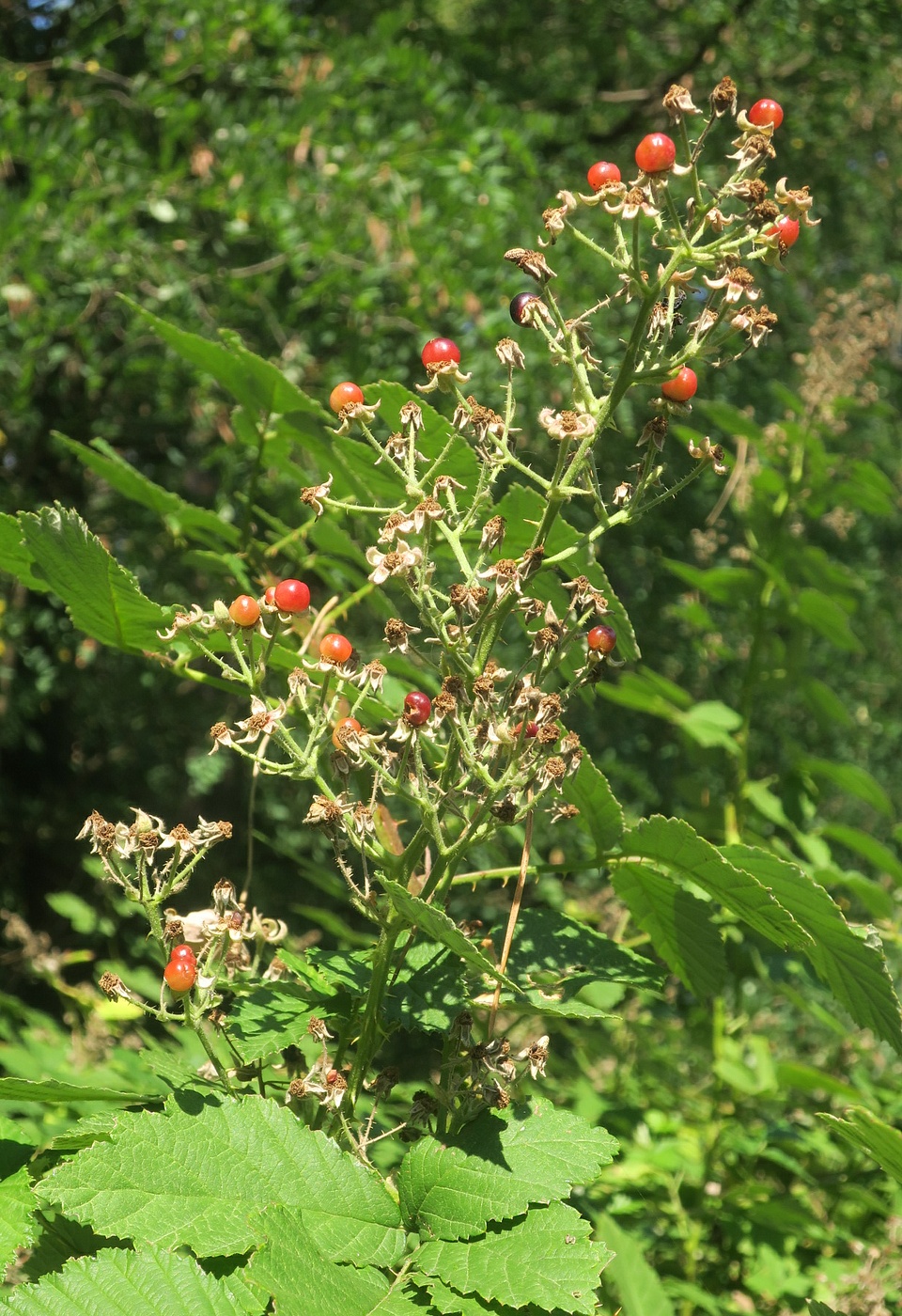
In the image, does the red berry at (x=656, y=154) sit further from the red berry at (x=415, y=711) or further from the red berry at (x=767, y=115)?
the red berry at (x=415, y=711)

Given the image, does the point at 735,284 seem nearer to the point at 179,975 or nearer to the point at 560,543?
the point at 560,543

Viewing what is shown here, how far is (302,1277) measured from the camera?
700 mm

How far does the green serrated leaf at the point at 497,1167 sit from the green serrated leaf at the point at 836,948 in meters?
0.26

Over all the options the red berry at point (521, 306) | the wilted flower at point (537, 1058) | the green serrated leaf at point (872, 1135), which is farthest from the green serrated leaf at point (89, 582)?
the green serrated leaf at point (872, 1135)

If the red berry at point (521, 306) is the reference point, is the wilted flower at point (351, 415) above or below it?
below

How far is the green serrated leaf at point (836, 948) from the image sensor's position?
95 centimetres

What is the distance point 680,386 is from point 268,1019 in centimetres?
57

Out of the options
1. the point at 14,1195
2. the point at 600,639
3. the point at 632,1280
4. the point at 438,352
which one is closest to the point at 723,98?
the point at 438,352

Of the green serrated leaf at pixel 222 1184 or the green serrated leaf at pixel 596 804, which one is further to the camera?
the green serrated leaf at pixel 596 804

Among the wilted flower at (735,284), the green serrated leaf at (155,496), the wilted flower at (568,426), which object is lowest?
the green serrated leaf at (155,496)

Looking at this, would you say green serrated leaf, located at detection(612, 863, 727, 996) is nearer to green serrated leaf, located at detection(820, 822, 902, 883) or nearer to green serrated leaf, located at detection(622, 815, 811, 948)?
green serrated leaf, located at detection(622, 815, 811, 948)

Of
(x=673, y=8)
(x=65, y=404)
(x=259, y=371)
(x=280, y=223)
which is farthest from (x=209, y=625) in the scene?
(x=673, y=8)


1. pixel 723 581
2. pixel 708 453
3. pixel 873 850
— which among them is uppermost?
pixel 708 453

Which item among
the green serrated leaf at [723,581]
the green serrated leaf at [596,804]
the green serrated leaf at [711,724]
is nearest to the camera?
the green serrated leaf at [596,804]
